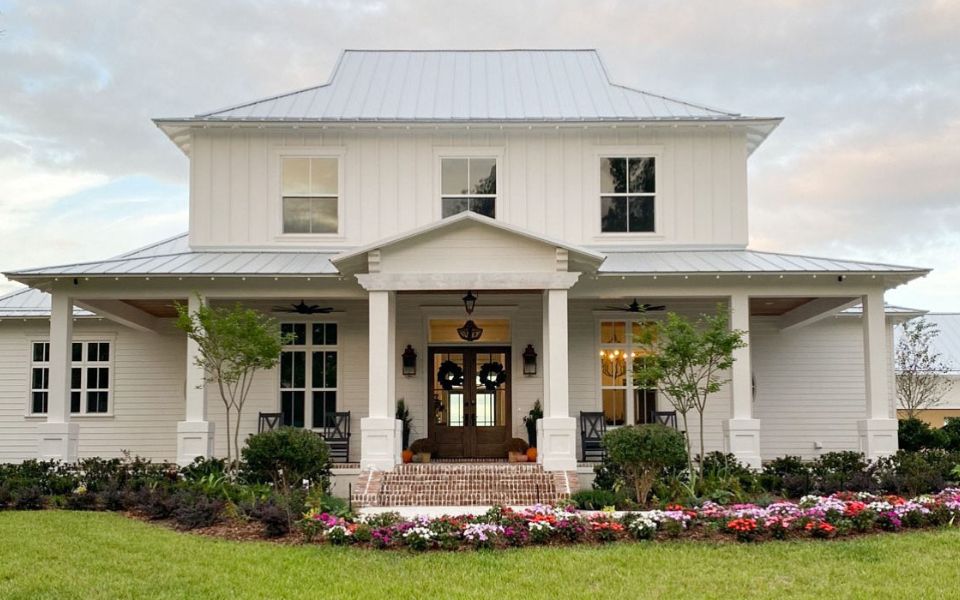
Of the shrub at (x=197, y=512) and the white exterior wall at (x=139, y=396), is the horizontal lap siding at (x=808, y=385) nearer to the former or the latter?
the shrub at (x=197, y=512)

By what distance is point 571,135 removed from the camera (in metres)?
18.6

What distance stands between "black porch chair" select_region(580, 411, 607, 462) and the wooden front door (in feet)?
5.27

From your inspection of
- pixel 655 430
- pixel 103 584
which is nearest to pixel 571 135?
pixel 655 430

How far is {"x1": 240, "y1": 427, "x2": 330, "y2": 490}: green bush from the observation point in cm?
1393

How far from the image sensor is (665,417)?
60.2 feet

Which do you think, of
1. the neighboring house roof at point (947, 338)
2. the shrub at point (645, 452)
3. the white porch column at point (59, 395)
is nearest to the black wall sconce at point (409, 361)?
the shrub at point (645, 452)

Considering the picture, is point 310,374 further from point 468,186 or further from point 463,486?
point 463,486

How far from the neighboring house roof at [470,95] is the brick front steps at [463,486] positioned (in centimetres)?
718

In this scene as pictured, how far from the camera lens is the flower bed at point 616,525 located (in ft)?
34.5

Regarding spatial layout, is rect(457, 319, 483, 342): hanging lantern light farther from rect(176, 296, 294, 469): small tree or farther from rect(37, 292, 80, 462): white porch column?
rect(37, 292, 80, 462): white porch column

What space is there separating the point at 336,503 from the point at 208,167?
863 cm

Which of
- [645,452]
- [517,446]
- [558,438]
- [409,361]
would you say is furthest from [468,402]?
[645,452]

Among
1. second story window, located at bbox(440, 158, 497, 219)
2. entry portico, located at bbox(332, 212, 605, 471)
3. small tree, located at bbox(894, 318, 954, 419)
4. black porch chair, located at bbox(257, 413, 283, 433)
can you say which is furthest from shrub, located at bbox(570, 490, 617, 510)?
small tree, located at bbox(894, 318, 954, 419)

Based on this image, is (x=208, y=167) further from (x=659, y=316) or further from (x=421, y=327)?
(x=659, y=316)
